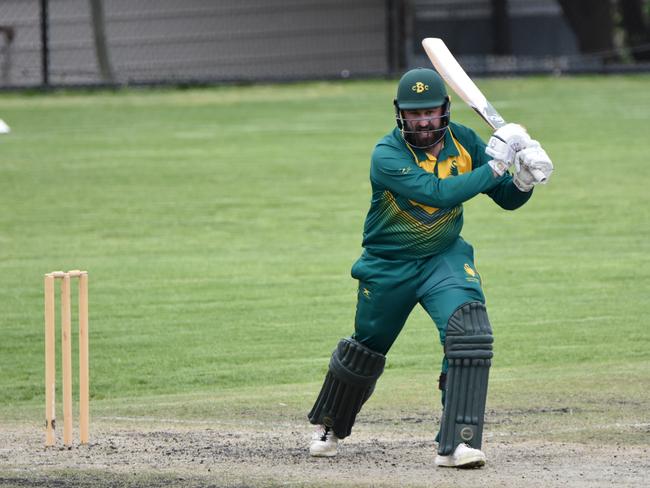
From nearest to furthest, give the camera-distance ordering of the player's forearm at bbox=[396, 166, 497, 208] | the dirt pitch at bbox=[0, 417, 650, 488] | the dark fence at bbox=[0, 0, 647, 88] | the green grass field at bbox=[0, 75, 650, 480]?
the dirt pitch at bbox=[0, 417, 650, 488], the player's forearm at bbox=[396, 166, 497, 208], the green grass field at bbox=[0, 75, 650, 480], the dark fence at bbox=[0, 0, 647, 88]

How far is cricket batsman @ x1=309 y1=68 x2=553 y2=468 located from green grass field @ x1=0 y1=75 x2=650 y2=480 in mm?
1152

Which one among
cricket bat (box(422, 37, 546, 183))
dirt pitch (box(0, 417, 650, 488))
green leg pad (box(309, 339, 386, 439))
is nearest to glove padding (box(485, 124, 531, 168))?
cricket bat (box(422, 37, 546, 183))

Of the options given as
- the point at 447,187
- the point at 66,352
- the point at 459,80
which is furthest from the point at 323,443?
the point at 459,80

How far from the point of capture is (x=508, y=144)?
6.85m

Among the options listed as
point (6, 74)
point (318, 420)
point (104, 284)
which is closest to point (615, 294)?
point (104, 284)

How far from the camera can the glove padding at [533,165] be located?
6.84 meters

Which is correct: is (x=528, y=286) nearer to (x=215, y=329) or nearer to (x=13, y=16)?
(x=215, y=329)

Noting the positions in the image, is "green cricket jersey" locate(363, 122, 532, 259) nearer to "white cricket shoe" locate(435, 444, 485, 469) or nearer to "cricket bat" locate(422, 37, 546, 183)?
"cricket bat" locate(422, 37, 546, 183)

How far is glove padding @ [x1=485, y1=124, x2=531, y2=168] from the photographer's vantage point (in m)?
6.85

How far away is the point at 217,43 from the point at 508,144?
23.8m

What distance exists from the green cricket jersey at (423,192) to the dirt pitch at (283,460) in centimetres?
112

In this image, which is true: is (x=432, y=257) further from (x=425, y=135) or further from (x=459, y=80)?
(x=459, y=80)

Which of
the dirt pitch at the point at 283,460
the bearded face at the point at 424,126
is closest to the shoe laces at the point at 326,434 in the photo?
the dirt pitch at the point at 283,460

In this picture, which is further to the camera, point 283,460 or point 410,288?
point 283,460
